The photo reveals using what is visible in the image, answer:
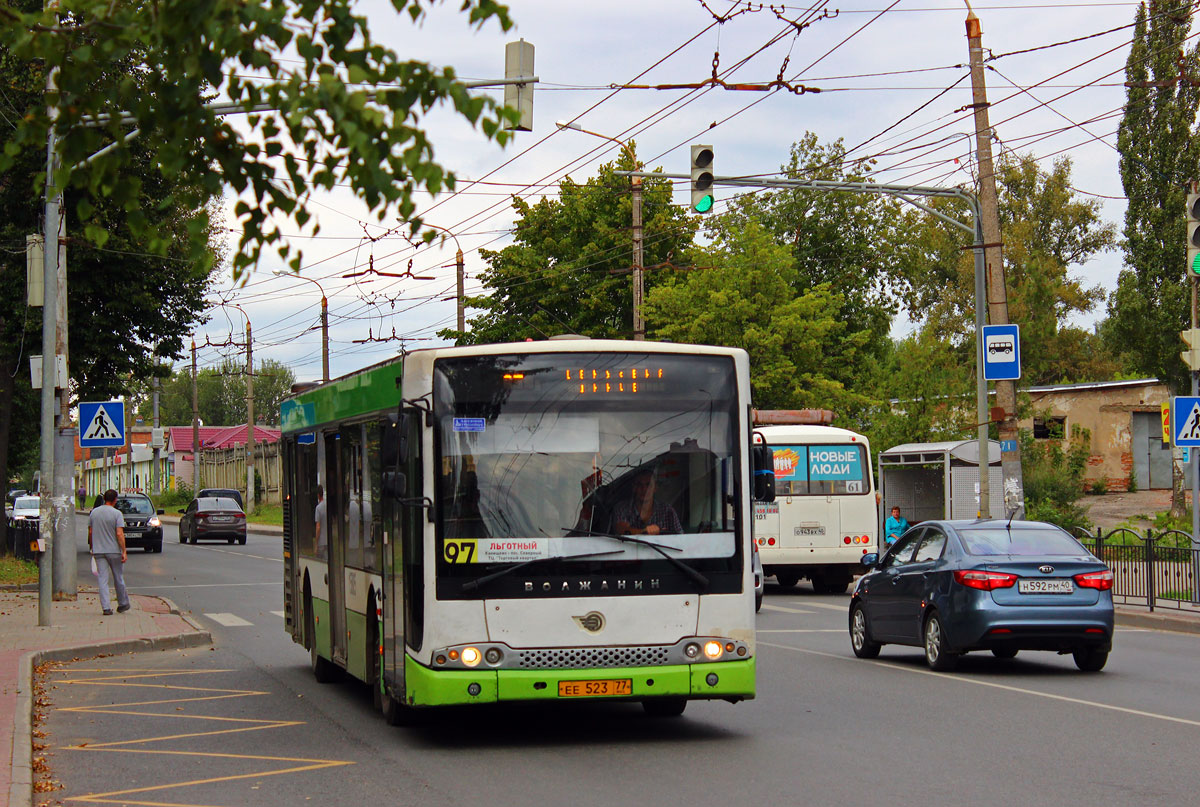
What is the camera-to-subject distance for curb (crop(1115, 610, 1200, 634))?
21062mm

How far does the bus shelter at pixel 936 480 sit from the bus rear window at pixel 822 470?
3035 mm

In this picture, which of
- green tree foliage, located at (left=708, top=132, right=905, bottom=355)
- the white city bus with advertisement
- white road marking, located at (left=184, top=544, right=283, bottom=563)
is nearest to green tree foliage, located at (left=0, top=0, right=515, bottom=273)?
the white city bus with advertisement

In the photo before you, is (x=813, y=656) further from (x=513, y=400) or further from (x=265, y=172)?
(x=265, y=172)

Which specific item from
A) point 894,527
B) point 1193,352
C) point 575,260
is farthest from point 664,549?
point 575,260

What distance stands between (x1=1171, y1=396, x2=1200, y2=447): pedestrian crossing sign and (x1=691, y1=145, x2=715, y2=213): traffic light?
6992 millimetres

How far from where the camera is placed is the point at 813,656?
1734 cm

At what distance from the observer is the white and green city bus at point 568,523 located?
10.5 metres

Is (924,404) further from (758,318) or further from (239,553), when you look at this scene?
(239,553)

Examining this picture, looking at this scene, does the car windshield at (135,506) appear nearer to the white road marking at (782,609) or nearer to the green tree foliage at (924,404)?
the green tree foliage at (924,404)

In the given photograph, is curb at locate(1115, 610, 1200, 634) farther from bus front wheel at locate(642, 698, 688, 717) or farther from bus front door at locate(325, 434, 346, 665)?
bus front door at locate(325, 434, 346, 665)

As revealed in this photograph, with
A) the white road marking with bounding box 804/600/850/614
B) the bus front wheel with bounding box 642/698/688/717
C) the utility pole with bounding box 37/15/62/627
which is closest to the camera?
the bus front wheel with bounding box 642/698/688/717

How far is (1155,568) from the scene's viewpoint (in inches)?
896

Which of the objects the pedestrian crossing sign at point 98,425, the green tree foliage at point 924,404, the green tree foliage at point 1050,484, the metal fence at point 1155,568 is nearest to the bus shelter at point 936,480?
the green tree foliage at point 1050,484

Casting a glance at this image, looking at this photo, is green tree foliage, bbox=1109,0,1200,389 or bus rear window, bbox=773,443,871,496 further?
green tree foliage, bbox=1109,0,1200,389
